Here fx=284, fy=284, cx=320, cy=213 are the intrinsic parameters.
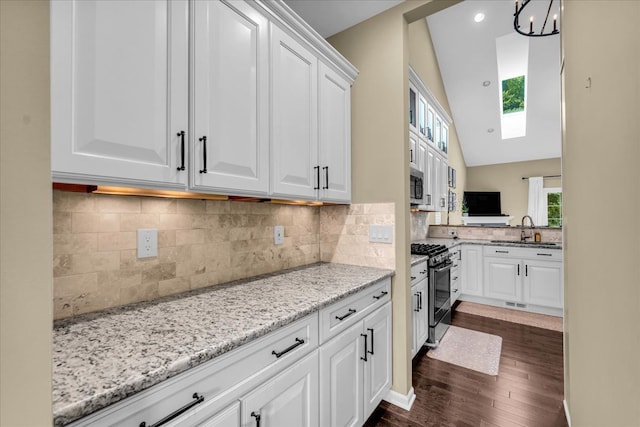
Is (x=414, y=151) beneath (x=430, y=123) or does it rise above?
beneath

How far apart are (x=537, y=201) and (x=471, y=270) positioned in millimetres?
5295

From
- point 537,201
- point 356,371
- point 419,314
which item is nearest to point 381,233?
point 356,371

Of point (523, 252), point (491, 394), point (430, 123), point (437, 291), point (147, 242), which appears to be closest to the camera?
point (147, 242)

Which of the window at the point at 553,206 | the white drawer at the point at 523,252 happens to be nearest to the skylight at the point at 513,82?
the window at the point at 553,206

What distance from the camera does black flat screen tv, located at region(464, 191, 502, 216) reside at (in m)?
7.84

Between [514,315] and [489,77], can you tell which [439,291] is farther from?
[489,77]

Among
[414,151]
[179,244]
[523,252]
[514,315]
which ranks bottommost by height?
[514,315]

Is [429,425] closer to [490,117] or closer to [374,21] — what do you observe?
[374,21]

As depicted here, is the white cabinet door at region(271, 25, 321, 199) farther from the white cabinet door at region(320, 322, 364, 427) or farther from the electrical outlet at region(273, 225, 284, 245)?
the white cabinet door at region(320, 322, 364, 427)

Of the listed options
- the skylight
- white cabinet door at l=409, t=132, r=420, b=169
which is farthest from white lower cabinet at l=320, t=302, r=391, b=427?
the skylight

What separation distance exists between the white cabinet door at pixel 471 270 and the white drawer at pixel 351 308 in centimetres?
301

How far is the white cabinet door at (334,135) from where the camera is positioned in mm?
1854

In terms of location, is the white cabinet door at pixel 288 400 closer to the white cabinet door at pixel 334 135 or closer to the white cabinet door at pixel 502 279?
the white cabinet door at pixel 334 135

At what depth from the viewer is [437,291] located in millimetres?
2875
